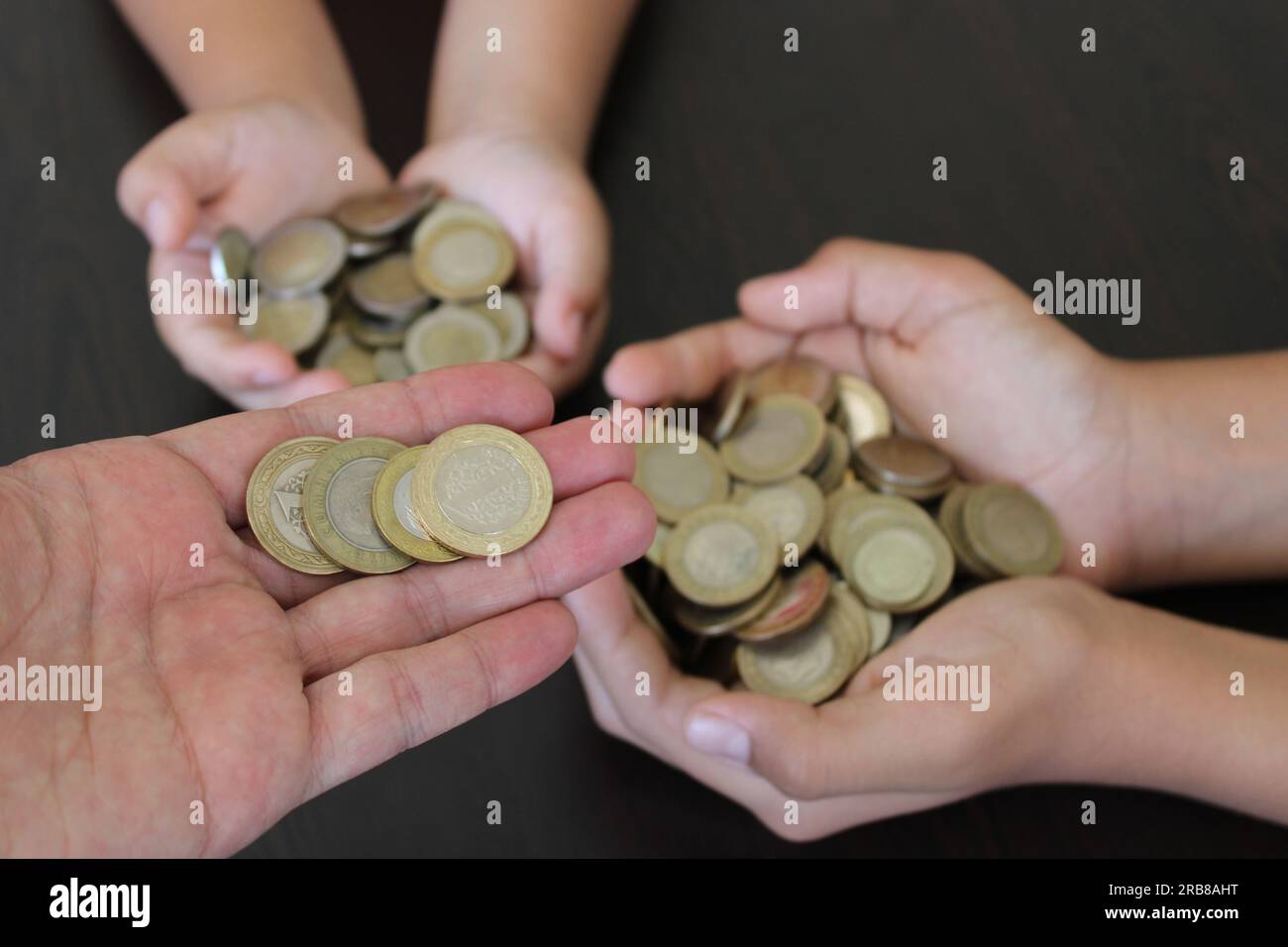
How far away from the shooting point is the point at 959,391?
6.12ft

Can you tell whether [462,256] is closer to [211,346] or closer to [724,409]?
[211,346]

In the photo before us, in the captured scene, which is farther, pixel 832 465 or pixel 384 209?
pixel 384 209

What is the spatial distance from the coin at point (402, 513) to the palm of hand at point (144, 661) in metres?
0.16

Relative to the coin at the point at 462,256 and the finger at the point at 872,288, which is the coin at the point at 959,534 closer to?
the finger at the point at 872,288

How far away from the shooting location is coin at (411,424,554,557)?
1.35 meters

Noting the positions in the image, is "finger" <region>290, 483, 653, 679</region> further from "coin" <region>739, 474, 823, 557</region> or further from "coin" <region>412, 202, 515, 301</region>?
"coin" <region>412, 202, 515, 301</region>

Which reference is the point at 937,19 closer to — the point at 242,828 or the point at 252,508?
the point at 252,508

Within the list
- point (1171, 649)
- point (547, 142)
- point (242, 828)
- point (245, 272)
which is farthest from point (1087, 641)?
point (245, 272)

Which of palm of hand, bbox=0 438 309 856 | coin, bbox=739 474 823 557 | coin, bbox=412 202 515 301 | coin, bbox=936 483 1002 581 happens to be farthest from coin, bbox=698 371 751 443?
palm of hand, bbox=0 438 309 856

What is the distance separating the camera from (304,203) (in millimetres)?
2246

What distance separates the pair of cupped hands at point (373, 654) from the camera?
112cm

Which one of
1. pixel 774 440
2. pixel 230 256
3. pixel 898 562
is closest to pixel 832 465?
pixel 774 440

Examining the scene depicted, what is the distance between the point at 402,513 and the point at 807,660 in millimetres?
603

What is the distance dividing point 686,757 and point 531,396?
1.73 ft
